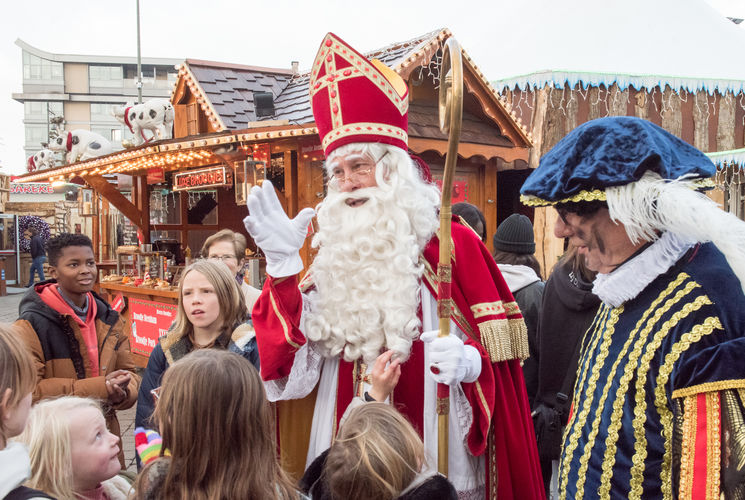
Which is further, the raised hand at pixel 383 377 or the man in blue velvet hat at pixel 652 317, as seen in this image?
the raised hand at pixel 383 377

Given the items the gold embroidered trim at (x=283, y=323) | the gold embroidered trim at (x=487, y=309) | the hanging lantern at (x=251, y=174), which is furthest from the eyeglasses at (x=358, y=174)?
the hanging lantern at (x=251, y=174)

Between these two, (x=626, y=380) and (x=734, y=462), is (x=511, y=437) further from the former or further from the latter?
(x=734, y=462)

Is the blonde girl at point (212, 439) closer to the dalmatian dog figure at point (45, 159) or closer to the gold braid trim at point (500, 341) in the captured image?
the gold braid trim at point (500, 341)

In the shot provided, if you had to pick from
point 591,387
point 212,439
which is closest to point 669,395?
point 591,387

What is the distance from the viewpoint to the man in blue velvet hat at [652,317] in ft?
3.78

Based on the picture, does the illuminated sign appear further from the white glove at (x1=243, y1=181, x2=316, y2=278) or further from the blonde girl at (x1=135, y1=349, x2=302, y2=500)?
the blonde girl at (x1=135, y1=349, x2=302, y2=500)

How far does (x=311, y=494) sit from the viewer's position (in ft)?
5.43

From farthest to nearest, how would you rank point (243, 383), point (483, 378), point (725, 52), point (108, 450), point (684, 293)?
1. point (725, 52)
2. point (483, 378)
3. point (108, 450)
4. point (243, 383)
5. point (684, 293)

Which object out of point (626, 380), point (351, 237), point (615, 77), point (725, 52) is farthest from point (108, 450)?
point (725, 52)

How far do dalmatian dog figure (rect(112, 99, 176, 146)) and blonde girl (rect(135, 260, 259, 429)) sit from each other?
20.5 ft

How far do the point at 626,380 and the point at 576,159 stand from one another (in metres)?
0.55

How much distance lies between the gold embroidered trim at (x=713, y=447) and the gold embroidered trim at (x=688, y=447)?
0.09 ft

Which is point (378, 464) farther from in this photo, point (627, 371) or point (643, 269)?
point (643, 269)

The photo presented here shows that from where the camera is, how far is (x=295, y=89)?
7.80 meters
